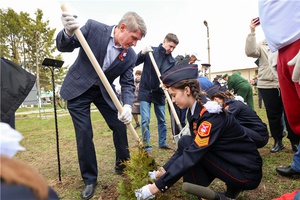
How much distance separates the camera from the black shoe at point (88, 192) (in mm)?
2689

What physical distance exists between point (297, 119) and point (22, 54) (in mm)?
33756

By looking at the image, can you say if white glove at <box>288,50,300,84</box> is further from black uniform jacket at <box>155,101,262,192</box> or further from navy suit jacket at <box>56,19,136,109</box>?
navy suit jacket at <box>56,19,136,109</box>

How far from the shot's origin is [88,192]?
8.98 feet

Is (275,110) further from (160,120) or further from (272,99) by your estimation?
(160,120)

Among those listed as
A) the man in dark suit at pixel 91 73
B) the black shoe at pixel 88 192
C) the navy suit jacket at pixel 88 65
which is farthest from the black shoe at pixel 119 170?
the navy suit jacket at pixel 88 65

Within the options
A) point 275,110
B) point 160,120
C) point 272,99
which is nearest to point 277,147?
point 275,110

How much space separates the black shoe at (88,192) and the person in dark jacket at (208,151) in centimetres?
83

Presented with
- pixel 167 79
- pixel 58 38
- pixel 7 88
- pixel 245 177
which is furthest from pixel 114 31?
pixel 245 177

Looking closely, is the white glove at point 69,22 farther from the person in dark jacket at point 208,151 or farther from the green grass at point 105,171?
the green grass at point 105,171

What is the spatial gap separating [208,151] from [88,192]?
4.70 ft

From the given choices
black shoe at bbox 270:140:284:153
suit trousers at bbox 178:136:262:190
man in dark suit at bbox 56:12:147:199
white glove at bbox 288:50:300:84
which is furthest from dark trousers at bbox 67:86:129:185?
black shoe at bbox 270:140:284:153

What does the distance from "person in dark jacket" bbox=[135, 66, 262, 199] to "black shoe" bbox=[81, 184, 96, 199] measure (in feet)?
2.73

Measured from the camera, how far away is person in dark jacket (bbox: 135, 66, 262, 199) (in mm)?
2082

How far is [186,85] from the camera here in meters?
2.37
